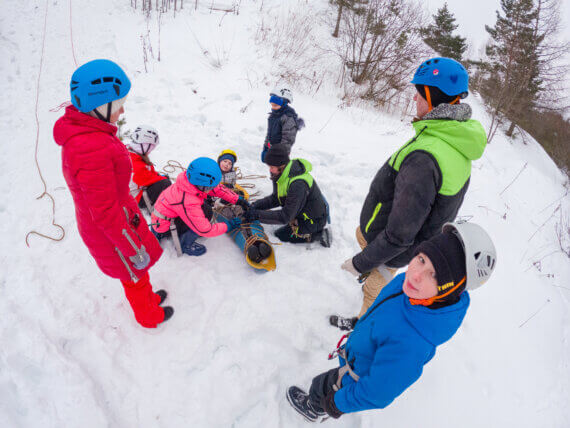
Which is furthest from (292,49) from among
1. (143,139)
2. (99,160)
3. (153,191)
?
(99,160)

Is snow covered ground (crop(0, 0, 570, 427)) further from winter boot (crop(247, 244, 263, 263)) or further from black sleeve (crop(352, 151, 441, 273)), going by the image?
black sleeve (crop(352, 151, 441, 273))

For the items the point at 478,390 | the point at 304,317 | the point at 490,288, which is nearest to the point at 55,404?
the point at 304,317

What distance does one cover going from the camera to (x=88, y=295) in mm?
2270

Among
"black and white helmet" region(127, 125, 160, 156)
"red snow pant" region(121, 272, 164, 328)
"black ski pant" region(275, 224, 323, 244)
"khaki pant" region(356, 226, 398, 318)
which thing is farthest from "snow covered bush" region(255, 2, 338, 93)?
"red snow pant" region(121, 272, 164, 328)

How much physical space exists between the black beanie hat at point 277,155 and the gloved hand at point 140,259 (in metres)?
1.49

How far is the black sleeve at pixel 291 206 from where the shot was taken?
2.71 meters

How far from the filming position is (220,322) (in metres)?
2.34

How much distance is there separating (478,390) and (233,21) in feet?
32.9

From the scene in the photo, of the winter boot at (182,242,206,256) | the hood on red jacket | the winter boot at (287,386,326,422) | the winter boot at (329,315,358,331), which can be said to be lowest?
the winter boot at (287,386,326,422)

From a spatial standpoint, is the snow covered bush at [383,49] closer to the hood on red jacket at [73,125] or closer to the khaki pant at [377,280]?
the khaki pant at [377,280]

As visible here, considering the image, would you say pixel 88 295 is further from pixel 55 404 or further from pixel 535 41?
pixel 535 41

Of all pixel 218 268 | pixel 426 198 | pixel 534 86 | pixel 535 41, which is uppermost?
pixel 535 41

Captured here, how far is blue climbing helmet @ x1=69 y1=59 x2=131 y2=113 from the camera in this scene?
52.7 inches

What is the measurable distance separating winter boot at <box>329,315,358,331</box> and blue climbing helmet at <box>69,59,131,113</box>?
7.82 feet
